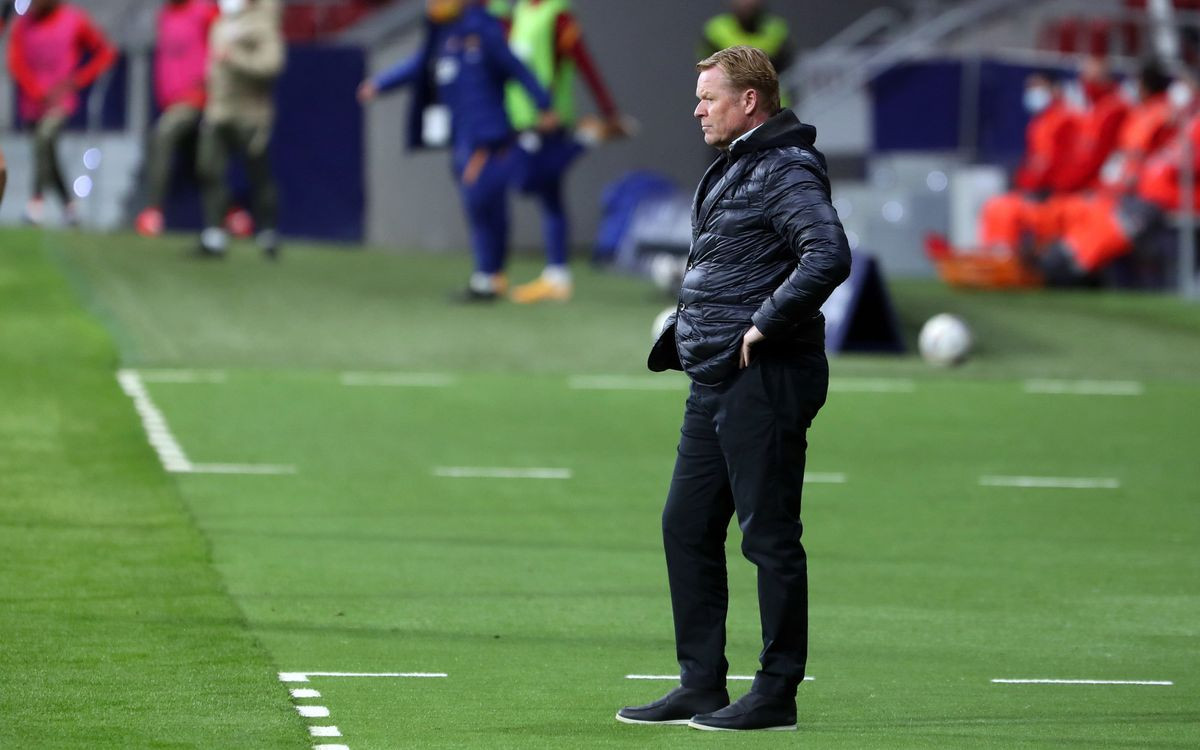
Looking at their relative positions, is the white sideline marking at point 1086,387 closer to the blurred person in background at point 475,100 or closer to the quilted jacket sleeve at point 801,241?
the blurred person in background at point 475,100

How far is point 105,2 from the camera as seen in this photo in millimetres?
30984

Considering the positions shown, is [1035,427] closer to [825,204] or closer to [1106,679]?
[1106,679]

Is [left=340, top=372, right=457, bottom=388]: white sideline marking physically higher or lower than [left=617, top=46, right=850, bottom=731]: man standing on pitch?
lower

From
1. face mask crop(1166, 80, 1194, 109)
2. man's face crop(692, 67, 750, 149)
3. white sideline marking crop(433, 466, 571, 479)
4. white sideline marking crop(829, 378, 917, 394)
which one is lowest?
white sideline marking crop(829, 378, 917, 394)

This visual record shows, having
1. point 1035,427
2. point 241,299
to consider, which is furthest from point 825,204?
point 241,299

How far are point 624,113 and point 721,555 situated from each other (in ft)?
76.0

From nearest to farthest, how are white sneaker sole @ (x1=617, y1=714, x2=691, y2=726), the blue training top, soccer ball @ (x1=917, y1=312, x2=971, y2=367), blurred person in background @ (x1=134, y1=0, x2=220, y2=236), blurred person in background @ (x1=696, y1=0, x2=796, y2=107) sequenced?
white sneaker sole @ (x1=617, y1=714, x2=691, y2=726) < soccer ball @ (x1=917, y1=312, x2=971, y2=367) < the blue training top < blurred person in background @ (x1=134, y1=0, x2=220, y2=236) < blurred person in background @ (x1=696, y1=0, x2=796, y2=107)

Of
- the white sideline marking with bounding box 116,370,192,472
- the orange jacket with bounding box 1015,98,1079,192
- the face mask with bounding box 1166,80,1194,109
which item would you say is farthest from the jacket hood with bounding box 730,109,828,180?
the orange jacket with bounding box 1015,98,1079,192

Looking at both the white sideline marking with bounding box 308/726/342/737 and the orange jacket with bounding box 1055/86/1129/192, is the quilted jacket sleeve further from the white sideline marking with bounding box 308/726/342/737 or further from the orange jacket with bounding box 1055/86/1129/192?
the orange jacket with bounding box 1055/86/1129/192

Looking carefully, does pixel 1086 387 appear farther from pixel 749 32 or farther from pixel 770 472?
pixel 770 472

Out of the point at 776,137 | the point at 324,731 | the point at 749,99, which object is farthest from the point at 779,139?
the point at 324,731

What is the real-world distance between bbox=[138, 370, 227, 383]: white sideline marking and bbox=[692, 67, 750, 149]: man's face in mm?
9252

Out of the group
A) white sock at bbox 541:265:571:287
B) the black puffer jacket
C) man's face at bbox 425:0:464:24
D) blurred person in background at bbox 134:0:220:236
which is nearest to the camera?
the black puffer jacket

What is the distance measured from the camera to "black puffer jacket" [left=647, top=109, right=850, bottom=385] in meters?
5.98
